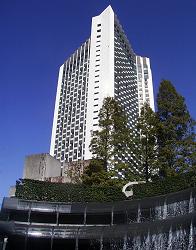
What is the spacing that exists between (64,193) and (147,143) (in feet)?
33.5

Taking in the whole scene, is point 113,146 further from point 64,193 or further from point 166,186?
point 166,186

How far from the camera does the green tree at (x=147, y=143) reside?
37.3 meters

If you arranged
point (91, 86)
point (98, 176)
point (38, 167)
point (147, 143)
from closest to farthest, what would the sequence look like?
point (98, 176)
point (147, 143)
point (38, 167)
point (91, 86)

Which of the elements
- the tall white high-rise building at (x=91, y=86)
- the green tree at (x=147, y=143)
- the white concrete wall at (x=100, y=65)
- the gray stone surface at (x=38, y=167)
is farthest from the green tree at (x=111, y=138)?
the white concrete wall at (x=100, y=65)

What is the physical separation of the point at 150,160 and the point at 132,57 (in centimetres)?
11746

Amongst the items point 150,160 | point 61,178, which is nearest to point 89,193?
point 150,160

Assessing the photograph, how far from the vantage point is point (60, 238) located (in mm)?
28984

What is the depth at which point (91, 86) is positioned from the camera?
12225 centimetres

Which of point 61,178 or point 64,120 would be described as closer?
point 61,178

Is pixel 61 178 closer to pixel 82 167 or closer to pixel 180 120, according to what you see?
pixel 82 167

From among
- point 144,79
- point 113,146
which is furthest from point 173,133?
point 144,79

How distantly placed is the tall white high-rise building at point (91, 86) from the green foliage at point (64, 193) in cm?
7597

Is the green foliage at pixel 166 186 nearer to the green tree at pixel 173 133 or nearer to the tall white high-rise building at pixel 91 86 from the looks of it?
the green tree at pixel 173 133

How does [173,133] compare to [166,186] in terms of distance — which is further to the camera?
[173,133]
